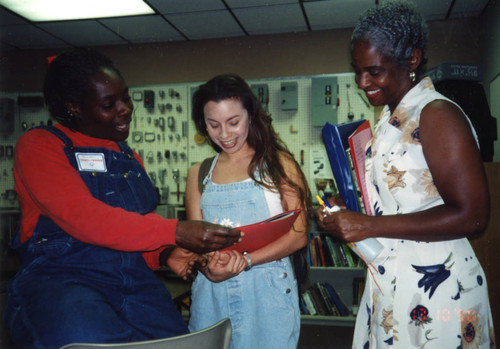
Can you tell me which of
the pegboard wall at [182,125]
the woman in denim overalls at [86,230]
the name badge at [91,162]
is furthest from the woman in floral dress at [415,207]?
the pegboard wall at [182,125]

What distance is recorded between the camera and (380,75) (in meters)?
1.25

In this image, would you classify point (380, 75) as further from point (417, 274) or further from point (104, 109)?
point (104, 109)

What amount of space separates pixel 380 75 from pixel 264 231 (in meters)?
0.65

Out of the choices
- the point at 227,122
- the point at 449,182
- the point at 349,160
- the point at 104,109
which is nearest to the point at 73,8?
the point at 227,122

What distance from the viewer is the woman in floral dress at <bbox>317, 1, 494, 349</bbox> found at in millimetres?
1065

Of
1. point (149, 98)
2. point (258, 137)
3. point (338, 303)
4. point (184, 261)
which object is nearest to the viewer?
point (184, 261)

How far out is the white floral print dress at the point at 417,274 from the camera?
44.3 inches

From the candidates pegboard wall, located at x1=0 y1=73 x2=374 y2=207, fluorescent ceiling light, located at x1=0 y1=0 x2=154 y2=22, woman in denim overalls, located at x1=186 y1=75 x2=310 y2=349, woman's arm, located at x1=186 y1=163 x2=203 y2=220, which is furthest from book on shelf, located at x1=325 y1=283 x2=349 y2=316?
fluorescent ceiling light, located at x1=0 y1=0 x2=154 y2=22

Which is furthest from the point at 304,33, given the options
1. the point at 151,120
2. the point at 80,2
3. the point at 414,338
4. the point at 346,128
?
the point at 414,338

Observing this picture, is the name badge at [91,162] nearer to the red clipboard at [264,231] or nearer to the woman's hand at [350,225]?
the red clipboard at [264,231]

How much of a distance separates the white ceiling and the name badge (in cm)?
395

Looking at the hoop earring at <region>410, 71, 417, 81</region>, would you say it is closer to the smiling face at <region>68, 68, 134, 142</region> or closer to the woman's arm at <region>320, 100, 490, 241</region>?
the woman's arm at <region>320, 100, 490, 241</region>

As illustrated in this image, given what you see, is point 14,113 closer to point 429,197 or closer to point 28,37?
point 28,37

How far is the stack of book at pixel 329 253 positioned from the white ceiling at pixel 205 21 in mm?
2807
